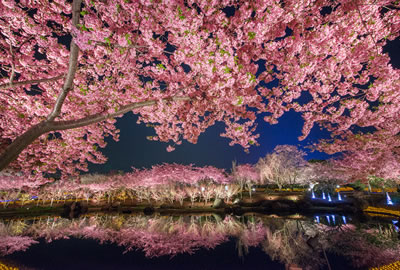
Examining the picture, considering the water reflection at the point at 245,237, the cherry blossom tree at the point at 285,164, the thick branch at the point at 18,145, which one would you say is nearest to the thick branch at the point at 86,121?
the thick branch at the point at 18,145

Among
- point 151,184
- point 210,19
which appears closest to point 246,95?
point 210,19

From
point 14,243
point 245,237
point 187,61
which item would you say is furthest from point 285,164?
point 14,243

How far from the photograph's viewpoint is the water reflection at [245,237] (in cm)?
1148

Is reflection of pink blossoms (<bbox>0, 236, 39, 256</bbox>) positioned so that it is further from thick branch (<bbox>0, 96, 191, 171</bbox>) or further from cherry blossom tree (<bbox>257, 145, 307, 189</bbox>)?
cherry blossom tree (<bbox>257, 145, 307, 189</bbox>)

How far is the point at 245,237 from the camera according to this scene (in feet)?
49.0

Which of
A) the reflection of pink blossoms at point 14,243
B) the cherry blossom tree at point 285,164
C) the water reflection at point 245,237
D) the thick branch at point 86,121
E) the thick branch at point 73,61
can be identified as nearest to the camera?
the thick branch at point 73,61

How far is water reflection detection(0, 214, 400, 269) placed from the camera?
37.7 ft

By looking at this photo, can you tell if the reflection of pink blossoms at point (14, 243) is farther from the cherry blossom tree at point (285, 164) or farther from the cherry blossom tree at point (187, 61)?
the cherry blossom tree at point (285, 164)

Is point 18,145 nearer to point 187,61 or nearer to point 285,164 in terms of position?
point 187,61

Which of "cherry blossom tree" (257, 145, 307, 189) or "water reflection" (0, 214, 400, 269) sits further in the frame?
"cherry blossom tree" (257, 145, 307, 189)

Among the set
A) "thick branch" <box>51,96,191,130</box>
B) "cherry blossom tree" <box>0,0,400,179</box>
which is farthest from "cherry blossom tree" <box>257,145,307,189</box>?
"thick branch" <box>51,96,191,130</box>

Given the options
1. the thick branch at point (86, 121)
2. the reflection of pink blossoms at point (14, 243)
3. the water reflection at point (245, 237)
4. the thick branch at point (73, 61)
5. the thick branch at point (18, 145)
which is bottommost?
the water reflection at point (245, 237)

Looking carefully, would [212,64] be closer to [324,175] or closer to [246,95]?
[246,95]

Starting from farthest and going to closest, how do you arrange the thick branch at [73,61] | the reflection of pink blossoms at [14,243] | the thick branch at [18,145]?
1. the reflection of pink blossoms at [14,243]
2. the thick branch at [18,145]
3. the thick branch at [73,61]
